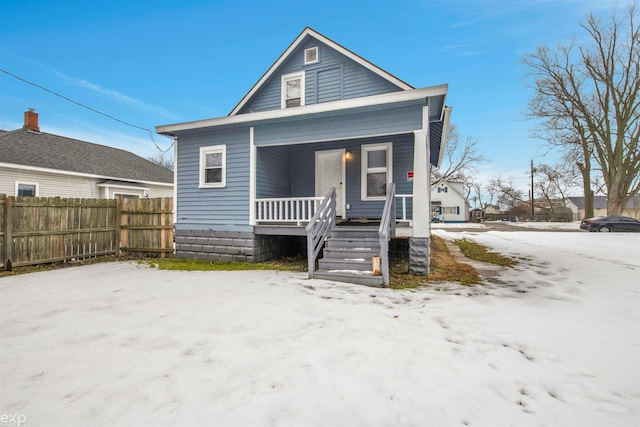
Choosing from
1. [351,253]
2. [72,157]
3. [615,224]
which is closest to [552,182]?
[615,224]

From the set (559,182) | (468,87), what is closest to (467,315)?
(468,87)

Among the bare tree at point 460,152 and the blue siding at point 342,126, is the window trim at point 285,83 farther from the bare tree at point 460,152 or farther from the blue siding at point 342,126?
the bare tree at point 460,152

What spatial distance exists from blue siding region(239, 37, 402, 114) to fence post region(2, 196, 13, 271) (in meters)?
7.27

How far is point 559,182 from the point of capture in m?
43.4

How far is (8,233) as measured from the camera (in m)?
6.88

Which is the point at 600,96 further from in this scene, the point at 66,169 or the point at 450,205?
the point at 66,169

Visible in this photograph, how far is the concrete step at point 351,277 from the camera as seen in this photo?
5812 mm

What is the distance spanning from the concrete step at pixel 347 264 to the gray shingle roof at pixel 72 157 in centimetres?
1252

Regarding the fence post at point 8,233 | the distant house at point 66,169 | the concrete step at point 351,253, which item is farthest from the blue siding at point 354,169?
the distant house at point 66,169

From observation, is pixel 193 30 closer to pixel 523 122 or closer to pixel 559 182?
pixel 523 122

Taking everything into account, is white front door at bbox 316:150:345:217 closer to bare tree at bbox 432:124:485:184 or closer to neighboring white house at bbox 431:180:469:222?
bare tree at bbox 432:124:485:184

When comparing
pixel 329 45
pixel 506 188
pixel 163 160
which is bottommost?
pixel 506 188

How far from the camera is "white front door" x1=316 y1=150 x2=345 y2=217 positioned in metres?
9.67

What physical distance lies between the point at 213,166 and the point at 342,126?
4.07 metres
